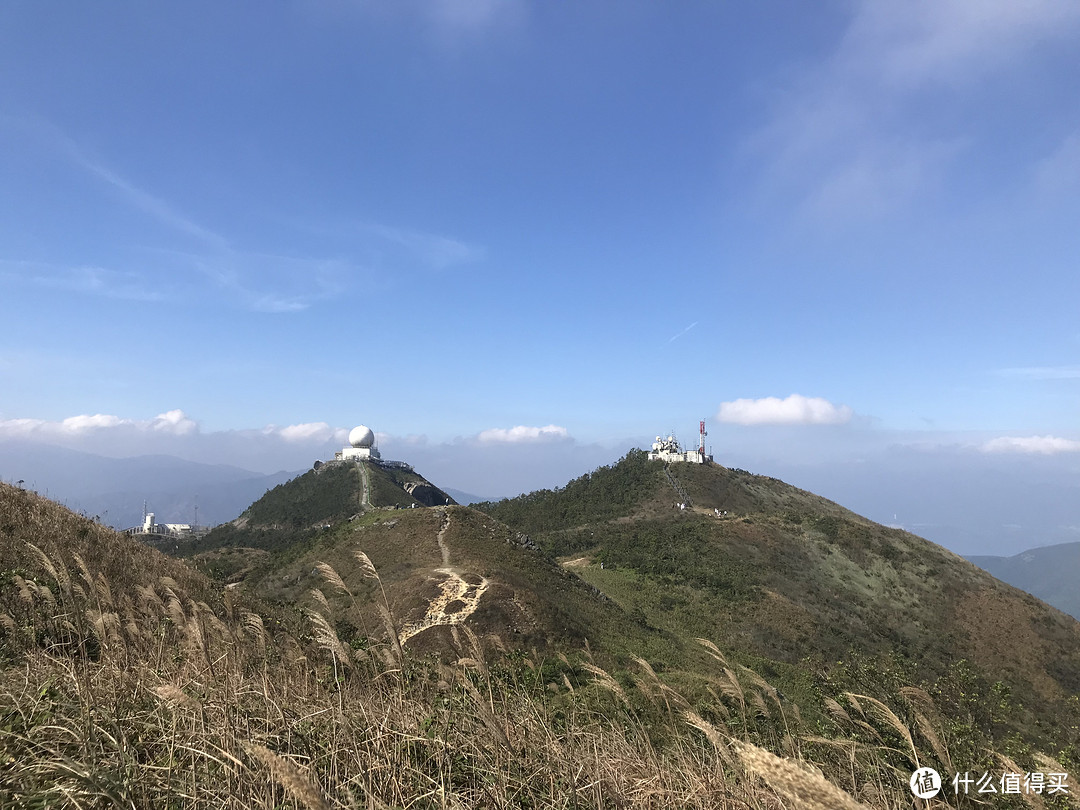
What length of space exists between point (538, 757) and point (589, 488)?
99418 millimetres

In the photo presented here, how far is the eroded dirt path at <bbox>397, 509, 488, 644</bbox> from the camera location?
1093 inches

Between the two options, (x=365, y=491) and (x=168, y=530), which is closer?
(x=168, y=530)

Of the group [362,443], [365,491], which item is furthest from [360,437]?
[365,491]

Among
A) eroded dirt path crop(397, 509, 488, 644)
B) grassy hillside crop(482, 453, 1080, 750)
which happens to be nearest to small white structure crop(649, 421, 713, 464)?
grassy hillside crop(482, 453, 1080, 750)

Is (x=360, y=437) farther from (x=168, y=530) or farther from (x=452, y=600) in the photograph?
(x=452, y=600)

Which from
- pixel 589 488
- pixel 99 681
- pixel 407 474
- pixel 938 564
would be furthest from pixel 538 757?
pixel 407 474

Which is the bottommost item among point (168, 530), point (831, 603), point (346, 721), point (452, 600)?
point (831, 603)

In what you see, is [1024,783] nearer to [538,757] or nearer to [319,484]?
[538,757]

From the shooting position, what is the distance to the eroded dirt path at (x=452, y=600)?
91.1 feet

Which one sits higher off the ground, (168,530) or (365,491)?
(365,491)

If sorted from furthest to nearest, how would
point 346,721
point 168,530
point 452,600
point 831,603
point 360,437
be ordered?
point 360,437
point 168,530
point 831,603
point 452,600
point 346,721

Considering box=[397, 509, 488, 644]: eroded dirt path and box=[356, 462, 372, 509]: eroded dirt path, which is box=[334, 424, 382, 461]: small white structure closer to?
box=[356, 462, 372, 509]: eroded dirt path

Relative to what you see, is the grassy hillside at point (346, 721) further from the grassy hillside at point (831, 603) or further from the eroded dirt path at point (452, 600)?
the eroded dirt path at point (452, 600)

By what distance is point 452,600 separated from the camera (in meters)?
30.4
